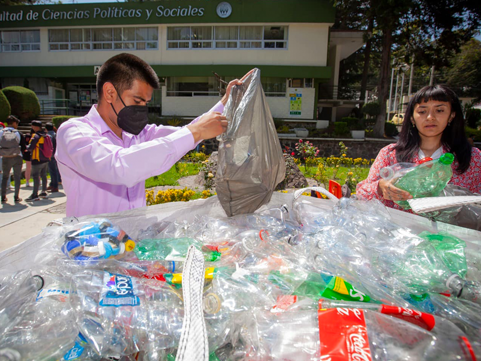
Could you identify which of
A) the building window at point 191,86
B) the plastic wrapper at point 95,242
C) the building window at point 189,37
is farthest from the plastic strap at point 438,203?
the building window at point 189,37

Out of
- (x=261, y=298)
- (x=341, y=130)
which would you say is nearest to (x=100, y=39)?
(x=341, y=130)

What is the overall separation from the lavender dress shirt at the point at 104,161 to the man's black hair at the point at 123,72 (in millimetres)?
224

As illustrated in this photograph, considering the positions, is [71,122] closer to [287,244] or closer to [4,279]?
[4,279]

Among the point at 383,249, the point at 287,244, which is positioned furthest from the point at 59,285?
the point at 383,249

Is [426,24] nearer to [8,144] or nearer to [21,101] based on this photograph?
[8,144]

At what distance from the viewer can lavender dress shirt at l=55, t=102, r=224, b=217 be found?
134 centimetres

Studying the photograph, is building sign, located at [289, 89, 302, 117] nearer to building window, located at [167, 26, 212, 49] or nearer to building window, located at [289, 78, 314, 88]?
building window, located at [289, 78, 314, 88]

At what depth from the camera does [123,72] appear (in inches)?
67.6

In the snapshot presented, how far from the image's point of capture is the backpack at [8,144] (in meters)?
6.93

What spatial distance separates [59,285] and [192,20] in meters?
21.9

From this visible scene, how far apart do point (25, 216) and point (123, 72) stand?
220 inches

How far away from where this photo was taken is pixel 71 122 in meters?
1.60

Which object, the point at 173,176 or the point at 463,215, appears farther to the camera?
the point at 173,176

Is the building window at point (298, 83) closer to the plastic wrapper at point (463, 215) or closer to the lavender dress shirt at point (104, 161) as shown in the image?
the lavender dress shirt at point (104, 161)
